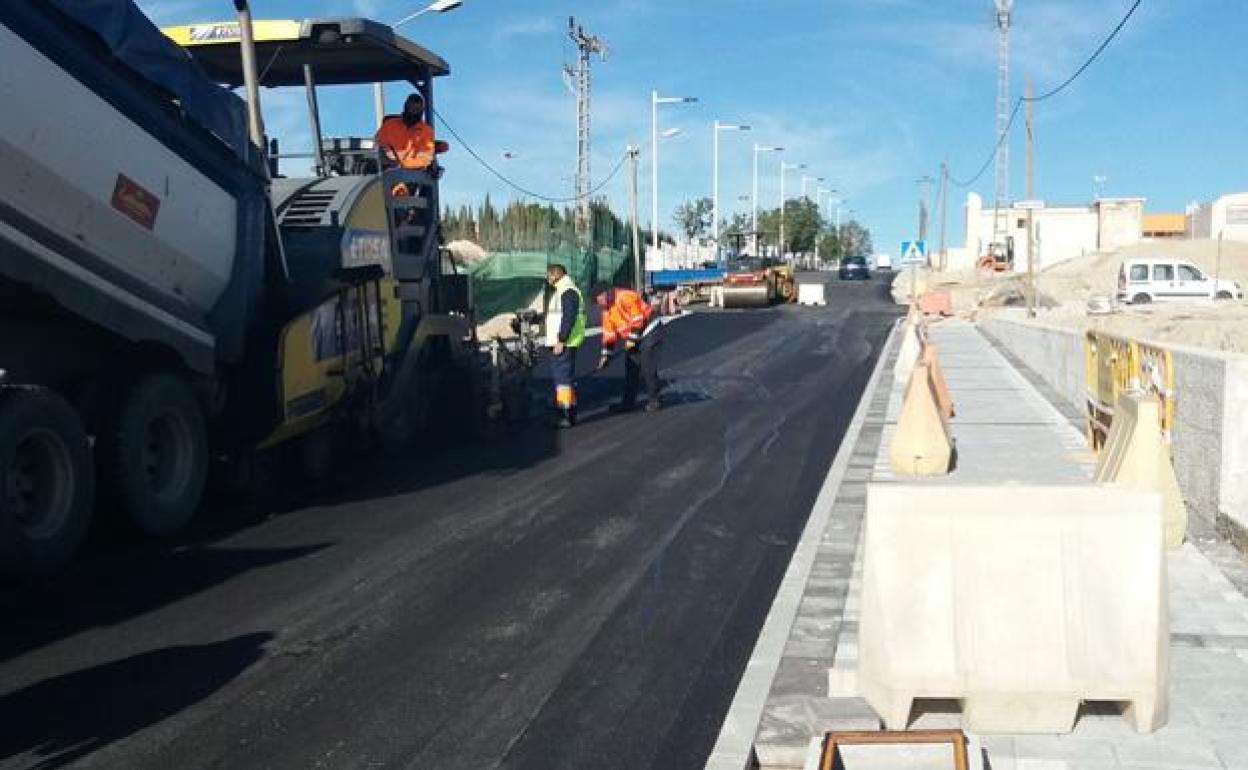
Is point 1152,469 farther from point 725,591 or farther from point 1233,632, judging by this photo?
point 725,591

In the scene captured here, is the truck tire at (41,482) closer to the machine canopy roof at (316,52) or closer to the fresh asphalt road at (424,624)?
the fresh asphalt road at (424,624)

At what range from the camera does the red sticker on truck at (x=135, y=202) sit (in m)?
7.56

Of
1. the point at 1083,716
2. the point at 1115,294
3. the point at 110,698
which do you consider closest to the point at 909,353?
the point at 1083,716

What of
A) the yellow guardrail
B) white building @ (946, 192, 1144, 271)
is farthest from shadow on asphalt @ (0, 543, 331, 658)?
white building @ (946, 192, 1144, 271)

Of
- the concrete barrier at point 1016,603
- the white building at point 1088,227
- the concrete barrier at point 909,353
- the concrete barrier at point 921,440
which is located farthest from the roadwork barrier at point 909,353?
the white building at point 1088,227

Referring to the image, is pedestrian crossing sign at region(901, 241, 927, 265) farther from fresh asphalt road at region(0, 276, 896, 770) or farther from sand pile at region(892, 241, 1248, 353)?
fresh asphalt road at region(0, 276, 896, 770)

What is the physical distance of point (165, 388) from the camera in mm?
8078

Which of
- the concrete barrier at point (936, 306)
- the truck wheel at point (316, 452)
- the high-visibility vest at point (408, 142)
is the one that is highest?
the high-visibility vest at point (408, 142)

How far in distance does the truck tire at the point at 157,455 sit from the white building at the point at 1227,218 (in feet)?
253

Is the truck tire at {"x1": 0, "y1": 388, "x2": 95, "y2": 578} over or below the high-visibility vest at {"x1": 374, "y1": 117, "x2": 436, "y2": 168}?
below

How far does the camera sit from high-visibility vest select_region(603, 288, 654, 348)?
50.0 feet

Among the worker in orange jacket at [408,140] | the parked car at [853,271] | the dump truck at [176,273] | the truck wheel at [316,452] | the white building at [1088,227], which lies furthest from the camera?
the white building at [1088,227]

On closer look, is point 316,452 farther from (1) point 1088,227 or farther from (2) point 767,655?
(1) point 1088,227

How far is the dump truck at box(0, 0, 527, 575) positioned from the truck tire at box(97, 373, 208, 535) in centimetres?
1
